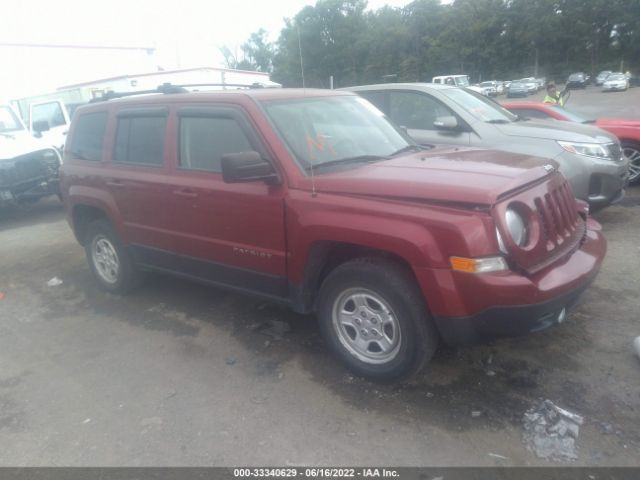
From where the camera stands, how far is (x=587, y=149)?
5.96 meters

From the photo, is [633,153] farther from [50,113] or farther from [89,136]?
[50,113]

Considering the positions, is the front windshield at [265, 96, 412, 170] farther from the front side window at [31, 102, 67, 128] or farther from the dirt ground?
the front side window at [31, 102, 67, 128]

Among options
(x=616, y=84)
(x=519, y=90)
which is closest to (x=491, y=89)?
(x=519, y=90)

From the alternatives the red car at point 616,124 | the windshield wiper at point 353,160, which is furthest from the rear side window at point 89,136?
the red car at point 616,124

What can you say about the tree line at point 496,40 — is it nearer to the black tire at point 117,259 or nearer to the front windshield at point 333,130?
the black tire at point 117,259

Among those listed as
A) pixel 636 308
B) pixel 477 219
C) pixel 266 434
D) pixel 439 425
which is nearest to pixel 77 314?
pixel 266 434

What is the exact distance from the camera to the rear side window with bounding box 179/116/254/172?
3.75 meters

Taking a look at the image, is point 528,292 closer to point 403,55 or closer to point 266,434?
point 266,434

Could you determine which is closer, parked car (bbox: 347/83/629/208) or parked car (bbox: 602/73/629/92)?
parked car (bbox: 347/83/629/208)

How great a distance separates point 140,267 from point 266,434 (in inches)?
98.2

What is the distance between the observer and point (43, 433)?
311 cm

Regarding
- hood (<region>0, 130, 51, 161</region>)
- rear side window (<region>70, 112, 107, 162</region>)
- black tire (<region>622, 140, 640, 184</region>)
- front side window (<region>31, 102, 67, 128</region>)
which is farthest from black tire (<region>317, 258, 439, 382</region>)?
front side window (<region>31, 102, 67, 128</region>)

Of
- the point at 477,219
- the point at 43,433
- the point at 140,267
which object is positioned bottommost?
the point at 43,433

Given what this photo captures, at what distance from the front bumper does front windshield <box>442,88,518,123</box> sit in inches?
150
